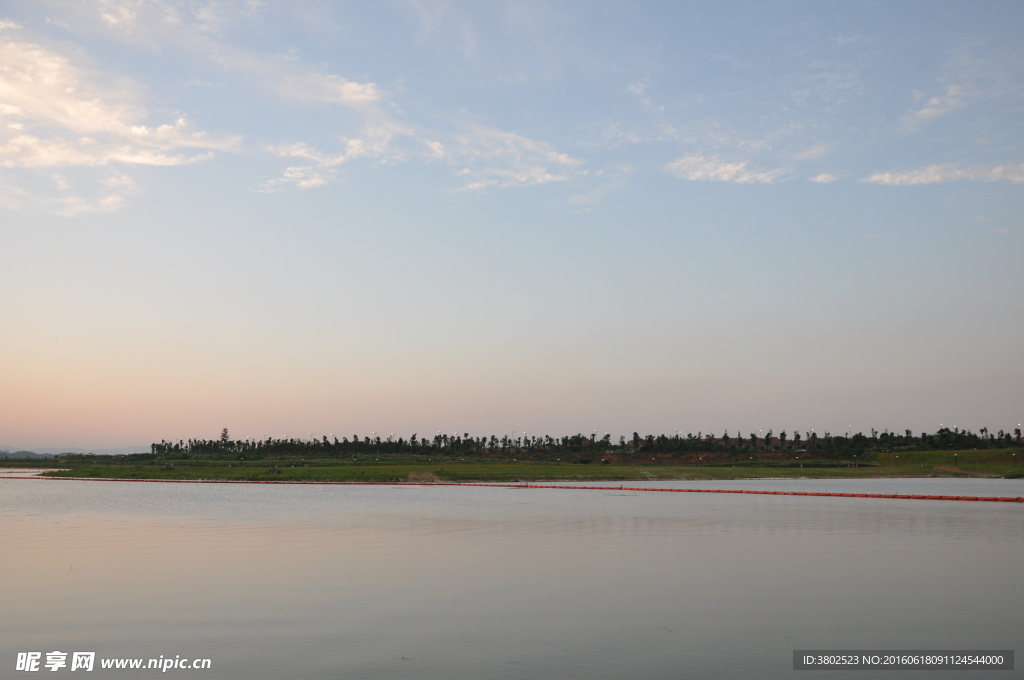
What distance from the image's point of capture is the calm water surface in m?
17.3

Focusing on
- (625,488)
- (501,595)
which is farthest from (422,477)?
(501,595)

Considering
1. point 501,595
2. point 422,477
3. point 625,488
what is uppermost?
point 501,595

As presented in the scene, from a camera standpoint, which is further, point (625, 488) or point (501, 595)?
point (625, 488)

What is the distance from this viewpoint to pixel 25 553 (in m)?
33.4

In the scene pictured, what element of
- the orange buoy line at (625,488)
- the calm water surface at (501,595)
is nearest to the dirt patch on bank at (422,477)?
the orange buoy line at (625,488)

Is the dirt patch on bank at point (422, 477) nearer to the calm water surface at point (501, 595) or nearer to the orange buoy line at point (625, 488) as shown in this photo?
the orange buoy line at point (625, 488)

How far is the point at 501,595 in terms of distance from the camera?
2441cm

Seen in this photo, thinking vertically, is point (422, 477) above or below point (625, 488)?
below

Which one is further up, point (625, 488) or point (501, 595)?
point (501, 595)

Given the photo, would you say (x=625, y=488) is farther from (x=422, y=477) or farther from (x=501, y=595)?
(x=501, y=595)

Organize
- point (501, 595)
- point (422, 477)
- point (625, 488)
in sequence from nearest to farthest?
1. point (501, 595)
2. point (625, 488)
3. point (422, 477)

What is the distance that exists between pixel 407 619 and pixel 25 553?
21.8m

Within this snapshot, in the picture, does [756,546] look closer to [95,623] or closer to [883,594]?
[883,594]

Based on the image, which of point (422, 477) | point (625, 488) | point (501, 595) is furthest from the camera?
point (422, 477)
